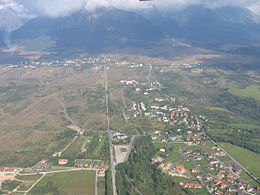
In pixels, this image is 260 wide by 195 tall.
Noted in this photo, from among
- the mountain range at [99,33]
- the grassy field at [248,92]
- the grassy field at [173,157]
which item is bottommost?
the grassy field at [173,157]

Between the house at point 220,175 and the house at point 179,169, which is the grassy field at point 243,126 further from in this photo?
the house at point 179,169

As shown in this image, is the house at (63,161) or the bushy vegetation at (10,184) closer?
the bushy vegetation at (10,184)

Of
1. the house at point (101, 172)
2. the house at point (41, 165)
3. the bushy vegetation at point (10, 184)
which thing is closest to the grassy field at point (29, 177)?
the bushy vegetation at point (10, 184)

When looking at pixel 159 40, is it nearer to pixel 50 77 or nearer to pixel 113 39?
pixel 113 39

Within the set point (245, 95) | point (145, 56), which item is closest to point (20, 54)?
point (145, 56)

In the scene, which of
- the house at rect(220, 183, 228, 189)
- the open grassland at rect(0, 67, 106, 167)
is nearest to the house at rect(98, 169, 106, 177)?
the open grassland at rect(0, 67, 106, 167)

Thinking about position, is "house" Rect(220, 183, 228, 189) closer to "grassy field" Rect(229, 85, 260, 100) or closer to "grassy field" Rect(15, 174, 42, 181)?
"grassy field" Rect(15, 174, 42, 181)
